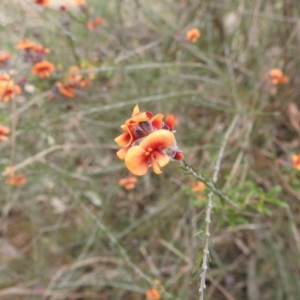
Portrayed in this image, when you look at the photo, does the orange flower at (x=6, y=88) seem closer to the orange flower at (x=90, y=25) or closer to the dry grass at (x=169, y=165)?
the dry grass at (x=169, y=165)

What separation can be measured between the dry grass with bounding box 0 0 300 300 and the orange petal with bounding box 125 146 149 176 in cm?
77

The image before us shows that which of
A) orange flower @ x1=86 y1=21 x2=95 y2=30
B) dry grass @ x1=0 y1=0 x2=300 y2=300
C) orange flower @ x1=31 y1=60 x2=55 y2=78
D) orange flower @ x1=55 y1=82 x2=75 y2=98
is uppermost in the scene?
Answer: orange flower @ x1=86 y1=21 x2=95 y2=30

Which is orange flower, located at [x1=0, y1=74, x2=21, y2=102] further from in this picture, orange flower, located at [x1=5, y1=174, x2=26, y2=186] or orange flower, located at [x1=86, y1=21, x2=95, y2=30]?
orange flower, located at [x1=86, y1=21, x2=95, y2=30]

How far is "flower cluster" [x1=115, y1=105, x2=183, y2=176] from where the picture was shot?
641 mm

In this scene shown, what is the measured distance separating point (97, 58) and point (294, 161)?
2.63 ft

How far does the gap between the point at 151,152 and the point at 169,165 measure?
1064mm

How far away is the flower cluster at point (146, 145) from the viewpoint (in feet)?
2.10

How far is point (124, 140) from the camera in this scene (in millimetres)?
709

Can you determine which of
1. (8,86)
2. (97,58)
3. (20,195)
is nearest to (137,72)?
(97,58)

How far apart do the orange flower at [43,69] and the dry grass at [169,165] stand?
2.7 inches

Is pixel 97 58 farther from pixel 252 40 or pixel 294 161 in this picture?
pixel 294 161

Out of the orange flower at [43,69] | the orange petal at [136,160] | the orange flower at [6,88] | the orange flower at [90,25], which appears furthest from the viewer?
the orange flower at [90,25]

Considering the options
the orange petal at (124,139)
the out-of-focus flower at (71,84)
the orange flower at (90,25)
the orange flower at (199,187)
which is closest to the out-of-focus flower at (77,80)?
the out-of-focus flower at (71,84)

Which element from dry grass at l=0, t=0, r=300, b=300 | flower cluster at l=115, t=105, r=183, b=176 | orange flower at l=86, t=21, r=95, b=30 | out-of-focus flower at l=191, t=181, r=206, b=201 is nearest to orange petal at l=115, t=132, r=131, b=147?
flower cluster at l=115, t=105, r=183, b=176
